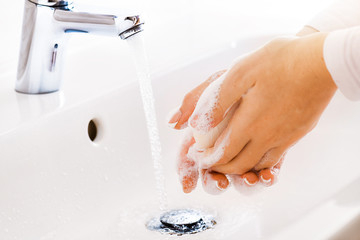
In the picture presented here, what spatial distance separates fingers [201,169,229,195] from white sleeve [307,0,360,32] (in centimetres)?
23

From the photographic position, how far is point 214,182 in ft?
2.71

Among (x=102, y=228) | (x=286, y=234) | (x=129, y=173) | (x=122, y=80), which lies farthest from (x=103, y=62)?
(x=286, y=234)

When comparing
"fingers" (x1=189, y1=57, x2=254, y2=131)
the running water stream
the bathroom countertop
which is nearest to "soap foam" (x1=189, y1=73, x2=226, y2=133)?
"fingers" (x1=189, y1=57, x2=254, y2=131)

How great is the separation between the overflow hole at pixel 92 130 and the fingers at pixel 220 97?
23cm

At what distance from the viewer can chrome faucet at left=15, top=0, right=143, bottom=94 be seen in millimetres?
871

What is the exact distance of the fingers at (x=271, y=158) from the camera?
0.79 m

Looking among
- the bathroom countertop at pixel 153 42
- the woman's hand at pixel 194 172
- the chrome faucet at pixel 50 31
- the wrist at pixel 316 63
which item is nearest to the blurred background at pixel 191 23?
the bathroom countertop at pixel 153 42

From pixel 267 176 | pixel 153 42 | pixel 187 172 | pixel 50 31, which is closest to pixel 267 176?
pixel 267 176

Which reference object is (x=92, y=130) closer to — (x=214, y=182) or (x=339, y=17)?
(x=214, y=182)

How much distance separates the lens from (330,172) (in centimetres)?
98

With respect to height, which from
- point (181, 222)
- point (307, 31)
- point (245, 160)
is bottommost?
point (181, 222)

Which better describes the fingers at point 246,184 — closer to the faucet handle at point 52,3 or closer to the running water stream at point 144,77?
the running water stream at point 144,77

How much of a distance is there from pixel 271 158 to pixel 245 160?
3 cm

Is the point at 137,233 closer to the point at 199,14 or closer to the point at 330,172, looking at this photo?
the point at 330,172
